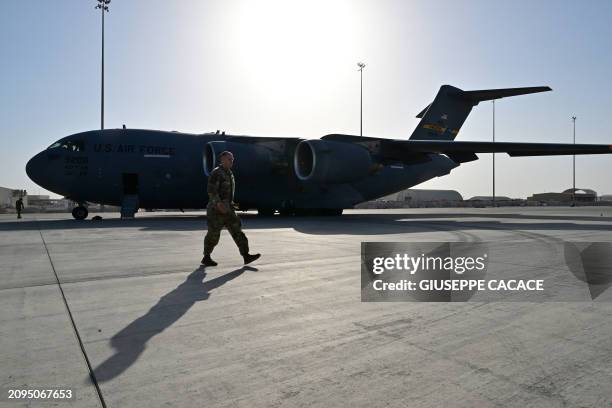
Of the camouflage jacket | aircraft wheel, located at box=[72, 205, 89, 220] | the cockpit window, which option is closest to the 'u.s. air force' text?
the cockpit window

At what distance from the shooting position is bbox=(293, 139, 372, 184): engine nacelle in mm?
17500

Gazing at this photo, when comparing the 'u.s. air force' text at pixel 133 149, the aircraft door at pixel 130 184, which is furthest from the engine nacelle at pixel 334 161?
the aircraft door at pixel 130 184

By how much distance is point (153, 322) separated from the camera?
3.41 meters

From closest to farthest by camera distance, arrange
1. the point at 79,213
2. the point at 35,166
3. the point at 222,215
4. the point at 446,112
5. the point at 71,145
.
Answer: the point at 222,215 < the point at 35,166 < the point at 71,145 < the point at 79,213 < the point at 446,112

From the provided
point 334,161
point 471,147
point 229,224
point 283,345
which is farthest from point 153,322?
point 471,147

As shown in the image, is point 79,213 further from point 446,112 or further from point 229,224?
point 446,112

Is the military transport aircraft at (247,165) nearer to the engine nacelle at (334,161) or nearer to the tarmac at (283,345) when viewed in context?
the engine nacelle at (334,161)

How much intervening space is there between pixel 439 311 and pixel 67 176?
16.2 metres

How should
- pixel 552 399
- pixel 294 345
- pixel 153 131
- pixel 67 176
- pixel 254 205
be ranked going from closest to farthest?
pixel 552 399
pixel 294 345
pixel 67 176
pixel 153 131
pixel 254 205

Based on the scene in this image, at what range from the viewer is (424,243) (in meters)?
8.27

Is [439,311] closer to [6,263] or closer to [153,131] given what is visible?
[6,263]

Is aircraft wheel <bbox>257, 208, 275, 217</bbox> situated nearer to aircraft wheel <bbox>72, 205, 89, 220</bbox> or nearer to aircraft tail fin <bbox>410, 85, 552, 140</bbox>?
aircraft wheel <bbox>72, 205, 89, 220</bbox>

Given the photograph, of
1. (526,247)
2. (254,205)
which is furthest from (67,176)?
(526,247)

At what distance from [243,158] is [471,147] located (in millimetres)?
9671
